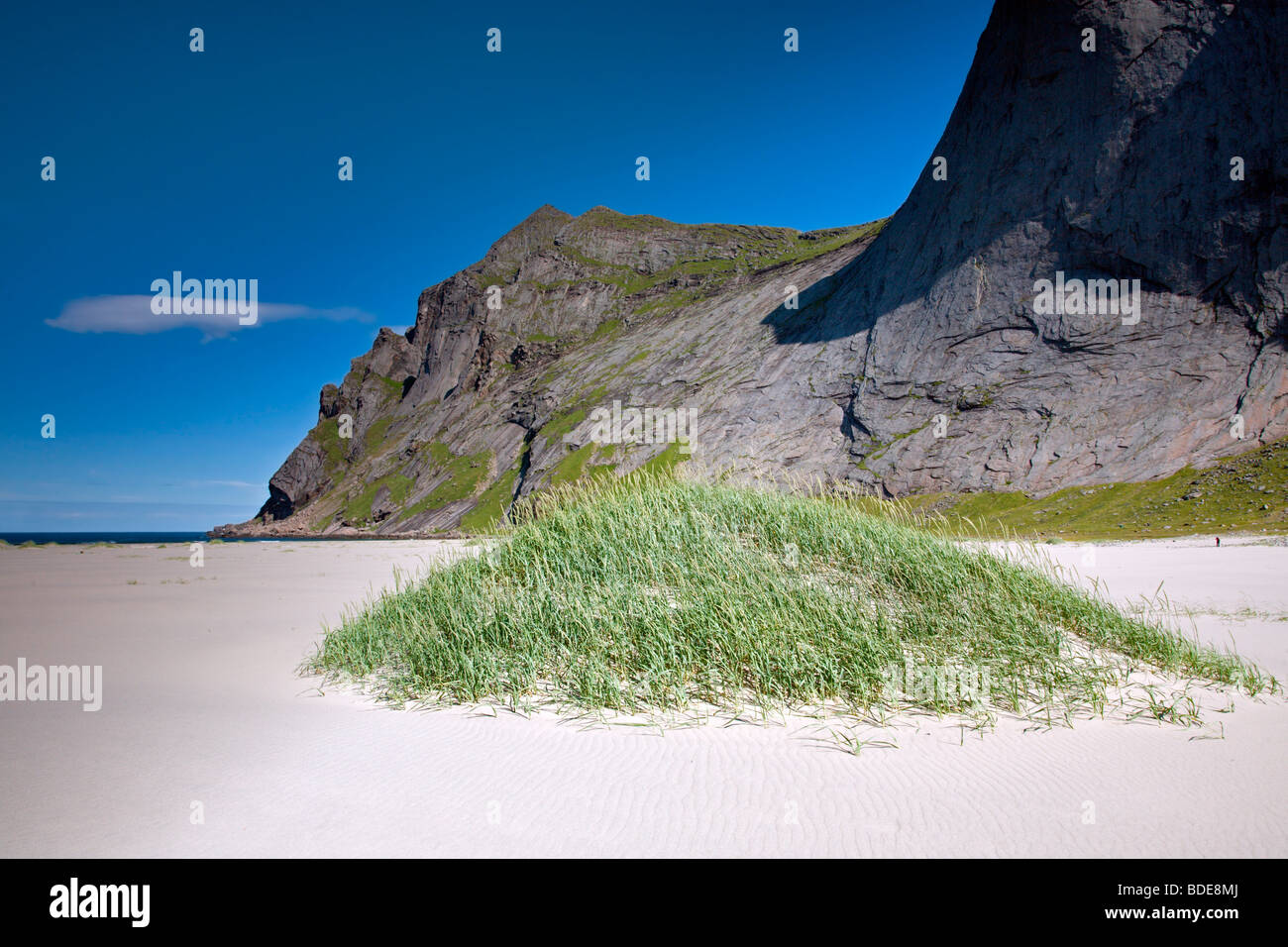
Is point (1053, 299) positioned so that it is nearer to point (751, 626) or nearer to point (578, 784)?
point (751, 626)

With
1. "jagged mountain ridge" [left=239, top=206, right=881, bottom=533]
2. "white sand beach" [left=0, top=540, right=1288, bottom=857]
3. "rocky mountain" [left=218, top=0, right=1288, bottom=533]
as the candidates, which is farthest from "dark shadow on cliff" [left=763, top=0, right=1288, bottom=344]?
"white sand beach" [left=0, top=540, right=1288, bottom=857]

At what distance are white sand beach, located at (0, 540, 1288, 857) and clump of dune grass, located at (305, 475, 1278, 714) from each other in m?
0.66

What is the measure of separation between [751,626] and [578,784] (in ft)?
9.53

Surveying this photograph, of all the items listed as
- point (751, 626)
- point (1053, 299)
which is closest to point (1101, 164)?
point (1053, 299)

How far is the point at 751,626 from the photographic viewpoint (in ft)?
22.8

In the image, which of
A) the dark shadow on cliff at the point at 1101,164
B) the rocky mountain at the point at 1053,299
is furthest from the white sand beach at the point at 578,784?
the dark shadow on cliff at the point at 1101,164

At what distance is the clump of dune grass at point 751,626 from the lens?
21.5 ft

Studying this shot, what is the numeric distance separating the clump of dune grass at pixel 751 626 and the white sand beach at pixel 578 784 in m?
0.66

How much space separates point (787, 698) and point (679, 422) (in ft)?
192

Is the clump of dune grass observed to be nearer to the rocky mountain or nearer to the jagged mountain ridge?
the rocky mountain

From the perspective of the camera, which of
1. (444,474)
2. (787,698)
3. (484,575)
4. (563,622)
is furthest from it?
(444,474)
